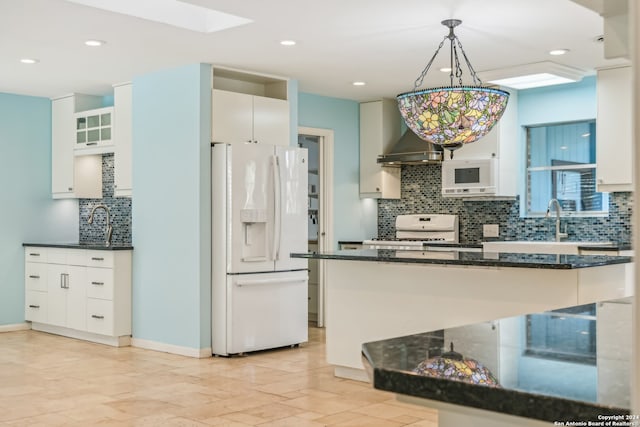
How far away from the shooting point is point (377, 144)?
25.9 feet

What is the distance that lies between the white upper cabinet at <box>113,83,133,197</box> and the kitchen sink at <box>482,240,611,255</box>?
10.9 feet

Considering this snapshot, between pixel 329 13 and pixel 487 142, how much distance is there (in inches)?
115

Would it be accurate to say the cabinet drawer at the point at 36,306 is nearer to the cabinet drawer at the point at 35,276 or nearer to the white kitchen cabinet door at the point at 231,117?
the cabinet drawer at the point at 35,276

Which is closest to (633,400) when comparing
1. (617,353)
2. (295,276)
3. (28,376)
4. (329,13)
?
(617,353)

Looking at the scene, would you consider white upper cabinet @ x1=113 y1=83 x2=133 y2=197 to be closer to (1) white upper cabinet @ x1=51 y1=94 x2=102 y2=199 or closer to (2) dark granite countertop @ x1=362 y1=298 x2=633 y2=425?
(1) white upper cabinet @ x1=51 y1=94 x2=102 y2=199

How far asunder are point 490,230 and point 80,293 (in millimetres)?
3965

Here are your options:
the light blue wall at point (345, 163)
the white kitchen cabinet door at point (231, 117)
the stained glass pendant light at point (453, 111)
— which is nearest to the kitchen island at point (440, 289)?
the stained glass pendant light at point (453, 111)

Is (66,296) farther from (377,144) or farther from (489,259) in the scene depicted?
(489,259)

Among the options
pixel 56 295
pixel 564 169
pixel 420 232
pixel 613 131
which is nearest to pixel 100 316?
pixel 56 295

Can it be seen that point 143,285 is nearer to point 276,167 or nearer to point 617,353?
point 276,167

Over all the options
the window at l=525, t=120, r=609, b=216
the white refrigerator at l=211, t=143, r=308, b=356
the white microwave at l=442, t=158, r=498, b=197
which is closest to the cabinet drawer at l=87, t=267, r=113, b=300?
the white refrigerator at l=211, t=143, r=308, b=356

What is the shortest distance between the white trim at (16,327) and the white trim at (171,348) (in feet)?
5.48

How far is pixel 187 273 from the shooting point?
607 cm

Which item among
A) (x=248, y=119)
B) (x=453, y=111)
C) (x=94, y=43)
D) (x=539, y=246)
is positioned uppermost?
(x=94, y=43)
